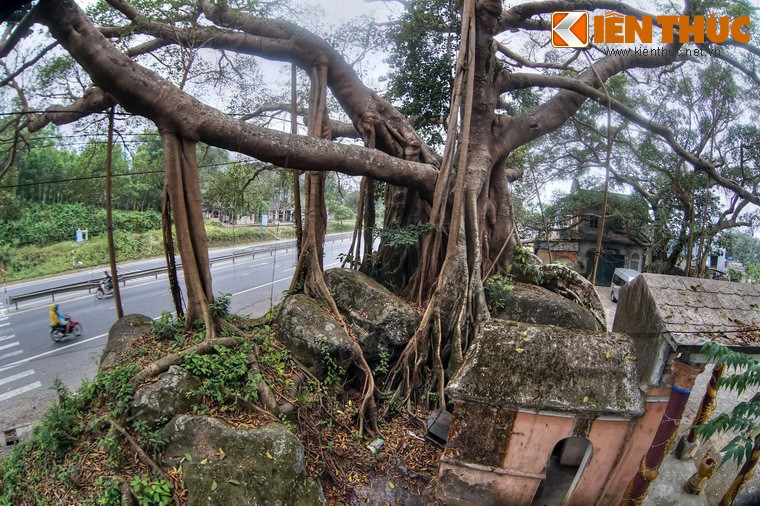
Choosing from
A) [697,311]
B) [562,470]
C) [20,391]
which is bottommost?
[562,470]

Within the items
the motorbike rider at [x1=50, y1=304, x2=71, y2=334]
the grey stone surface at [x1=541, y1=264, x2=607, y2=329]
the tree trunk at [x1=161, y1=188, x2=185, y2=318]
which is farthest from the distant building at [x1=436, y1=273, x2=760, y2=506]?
the motorbike rider at [x1=50, y1=304, x2=71, y2=334]

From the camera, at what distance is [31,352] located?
9.66m

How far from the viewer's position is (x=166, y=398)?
4.02 metres

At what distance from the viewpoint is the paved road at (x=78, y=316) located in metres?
8.55

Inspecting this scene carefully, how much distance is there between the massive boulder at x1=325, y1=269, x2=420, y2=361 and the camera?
5910 millimetres

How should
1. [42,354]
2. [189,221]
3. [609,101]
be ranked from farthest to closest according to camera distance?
[42,354]
[609,101]
[189,221]

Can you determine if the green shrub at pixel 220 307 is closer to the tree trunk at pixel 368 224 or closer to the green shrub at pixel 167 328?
the green shrub at pixel 167 328

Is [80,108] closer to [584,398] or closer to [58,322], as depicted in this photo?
[58,322]

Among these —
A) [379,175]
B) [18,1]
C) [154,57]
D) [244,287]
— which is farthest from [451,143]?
[244,287]

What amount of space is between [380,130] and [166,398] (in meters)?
5.20

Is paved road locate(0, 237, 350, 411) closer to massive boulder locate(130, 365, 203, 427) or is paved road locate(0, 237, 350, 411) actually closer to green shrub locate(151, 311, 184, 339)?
green shrub locate(151, 311, 184, 339)

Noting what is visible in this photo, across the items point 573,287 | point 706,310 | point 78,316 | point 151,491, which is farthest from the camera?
point 78,316

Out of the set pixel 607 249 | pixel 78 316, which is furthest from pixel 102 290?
pixel 607 249

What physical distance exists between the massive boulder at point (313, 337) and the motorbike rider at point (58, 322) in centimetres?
755
